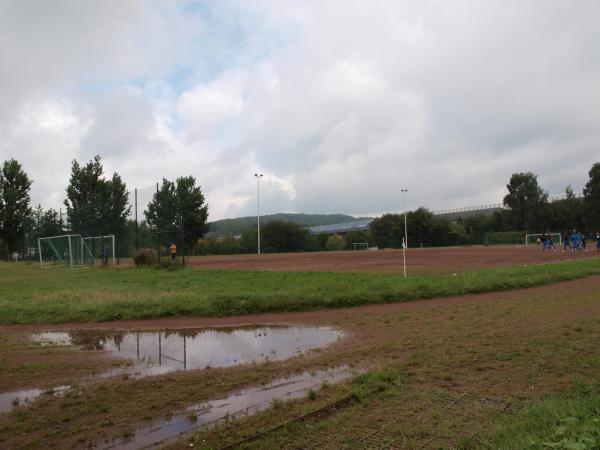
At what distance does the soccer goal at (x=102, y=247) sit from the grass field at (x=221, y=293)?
1033 centimetres

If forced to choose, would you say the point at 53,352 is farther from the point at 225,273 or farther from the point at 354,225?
the point at 354,225

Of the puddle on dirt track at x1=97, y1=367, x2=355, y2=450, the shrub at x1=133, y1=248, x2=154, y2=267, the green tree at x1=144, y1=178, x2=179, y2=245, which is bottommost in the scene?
the puddle on dirt track at x1=97, y1=367, x2=355, y2=450

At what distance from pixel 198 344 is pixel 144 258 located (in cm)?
1831

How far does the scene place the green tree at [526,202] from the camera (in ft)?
297

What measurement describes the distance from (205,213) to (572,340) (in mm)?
58070

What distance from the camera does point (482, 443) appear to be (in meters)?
3.62

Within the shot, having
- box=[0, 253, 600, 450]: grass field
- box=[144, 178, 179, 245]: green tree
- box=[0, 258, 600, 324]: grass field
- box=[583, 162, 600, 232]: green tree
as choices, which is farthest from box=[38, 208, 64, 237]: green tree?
box=[583, 162, 600, 232]: green tree

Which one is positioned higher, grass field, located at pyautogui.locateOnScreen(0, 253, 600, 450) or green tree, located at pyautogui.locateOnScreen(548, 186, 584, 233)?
green tree, located at pyautogui.locateOnScreen(548, 186, 584, 233)

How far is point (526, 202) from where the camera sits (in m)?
91.5

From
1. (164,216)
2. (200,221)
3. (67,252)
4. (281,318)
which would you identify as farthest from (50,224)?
(281,318)

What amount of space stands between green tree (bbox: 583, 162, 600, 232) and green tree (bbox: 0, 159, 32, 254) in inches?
3330

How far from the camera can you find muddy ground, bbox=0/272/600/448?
4.03 m

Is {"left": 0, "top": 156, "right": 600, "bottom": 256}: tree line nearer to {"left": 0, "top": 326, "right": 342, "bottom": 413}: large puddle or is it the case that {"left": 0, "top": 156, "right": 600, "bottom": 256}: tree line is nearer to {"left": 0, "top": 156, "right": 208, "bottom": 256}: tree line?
{"left": 0, "top": 156, "right": 208, "bottom": 256}: tree line

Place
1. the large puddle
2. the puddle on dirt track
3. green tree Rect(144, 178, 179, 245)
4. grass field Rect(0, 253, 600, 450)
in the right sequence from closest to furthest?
grass field Rect(0, 253, 600, 450) < the puddle on dirt track < the large puddle < green tree Rect(144, 178, 179, 245)
